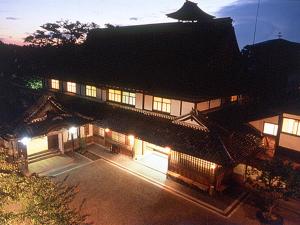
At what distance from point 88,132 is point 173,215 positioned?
47.7ft

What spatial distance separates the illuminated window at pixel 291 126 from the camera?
23.4m

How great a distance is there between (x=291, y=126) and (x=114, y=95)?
681 inches

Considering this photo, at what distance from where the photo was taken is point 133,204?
17078 millimetres

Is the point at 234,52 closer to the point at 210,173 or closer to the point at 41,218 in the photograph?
the point at 210,173

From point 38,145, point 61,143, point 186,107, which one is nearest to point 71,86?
point 61,143

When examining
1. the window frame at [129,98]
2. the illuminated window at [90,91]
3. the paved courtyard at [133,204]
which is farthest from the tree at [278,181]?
the illuminated window at [90,91]

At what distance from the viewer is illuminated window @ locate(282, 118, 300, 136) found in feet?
76.8

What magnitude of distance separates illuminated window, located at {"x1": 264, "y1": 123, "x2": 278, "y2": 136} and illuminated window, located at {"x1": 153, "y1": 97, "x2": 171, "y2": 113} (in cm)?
1101

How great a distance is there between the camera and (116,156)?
24672 millimetres

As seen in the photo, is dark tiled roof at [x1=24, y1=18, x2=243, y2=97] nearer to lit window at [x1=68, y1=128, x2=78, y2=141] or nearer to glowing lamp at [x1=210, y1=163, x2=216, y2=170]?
glowing lamp at [x1=210, y1=163, x2=216, y2=170]

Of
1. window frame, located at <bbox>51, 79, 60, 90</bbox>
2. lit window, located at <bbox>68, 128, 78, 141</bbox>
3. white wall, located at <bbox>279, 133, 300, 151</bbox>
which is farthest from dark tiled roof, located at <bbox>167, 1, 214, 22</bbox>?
lit window, located at <bbox>68, 128, 78, 141</bbox>

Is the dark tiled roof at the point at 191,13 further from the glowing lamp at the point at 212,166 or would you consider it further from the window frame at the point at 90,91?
the glowing lamp at the point at 212,166

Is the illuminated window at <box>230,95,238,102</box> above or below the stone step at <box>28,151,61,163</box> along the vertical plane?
above

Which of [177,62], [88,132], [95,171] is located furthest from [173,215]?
[88,132]
